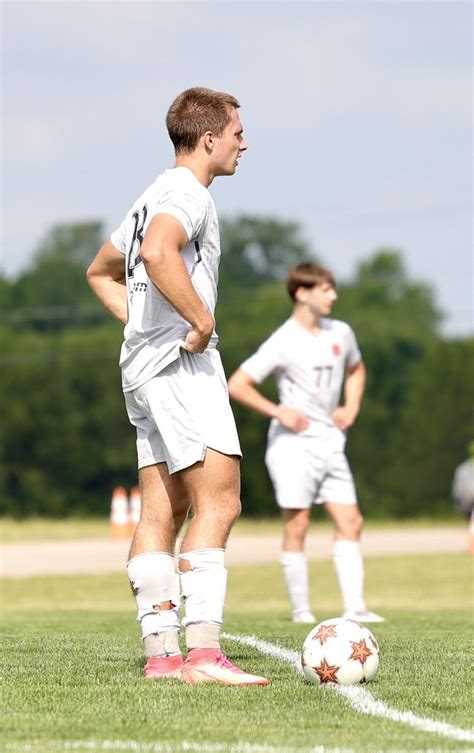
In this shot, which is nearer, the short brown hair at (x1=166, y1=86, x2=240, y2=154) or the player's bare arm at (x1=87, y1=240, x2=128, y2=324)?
the short brown hair at (x1=166, y1=86, x2=240, y2=154)

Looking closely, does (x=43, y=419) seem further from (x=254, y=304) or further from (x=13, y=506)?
(x=254, y=304)

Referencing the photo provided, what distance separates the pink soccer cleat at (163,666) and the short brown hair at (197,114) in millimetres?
2148

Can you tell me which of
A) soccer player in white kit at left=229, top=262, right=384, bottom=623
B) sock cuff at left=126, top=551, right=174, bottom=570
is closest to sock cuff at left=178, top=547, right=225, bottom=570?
sock cuff at left=126, top=551, right=174, bottom=570

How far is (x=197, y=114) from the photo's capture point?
6672 mm

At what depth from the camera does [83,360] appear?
5962cm

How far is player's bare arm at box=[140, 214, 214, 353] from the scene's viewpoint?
20.6ft

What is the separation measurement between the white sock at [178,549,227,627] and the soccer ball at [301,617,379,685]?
405mm

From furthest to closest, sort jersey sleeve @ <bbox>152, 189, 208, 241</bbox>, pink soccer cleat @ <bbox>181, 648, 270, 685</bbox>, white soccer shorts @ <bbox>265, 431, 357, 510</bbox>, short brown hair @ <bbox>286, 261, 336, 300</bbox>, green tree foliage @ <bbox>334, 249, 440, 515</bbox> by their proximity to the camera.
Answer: green tree foliage @ <bbox>334, 249, 440, 515</bbox>
short brown hair @ <bbox>286, 261, 336, 300</bbox>
white soccer shorts @ <bbox>265, 431, 357, 510</bbox>
jersey sleeve @ <bbox>152, 189, 208, 241</bbox>
pink soccer cleat @ <bbox>181, 648, 270, 685</bbox>

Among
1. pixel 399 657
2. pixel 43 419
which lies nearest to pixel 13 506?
pixel 43 419

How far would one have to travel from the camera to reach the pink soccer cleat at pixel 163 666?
21.3 feet

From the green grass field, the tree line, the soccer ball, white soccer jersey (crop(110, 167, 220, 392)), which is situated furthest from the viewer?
the tree line

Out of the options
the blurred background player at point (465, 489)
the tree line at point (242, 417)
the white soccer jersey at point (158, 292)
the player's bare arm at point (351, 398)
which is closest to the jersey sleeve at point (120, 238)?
the white soccer jersey at point (158, 292)

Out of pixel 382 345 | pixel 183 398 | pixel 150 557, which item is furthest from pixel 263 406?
pixel 382 345

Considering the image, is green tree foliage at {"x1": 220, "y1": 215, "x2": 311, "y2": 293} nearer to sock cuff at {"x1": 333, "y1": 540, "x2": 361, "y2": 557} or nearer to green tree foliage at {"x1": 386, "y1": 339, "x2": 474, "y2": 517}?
green tree foliage at {"x1": 386, "y1": 339, "x2": 474, "y2": 517}
